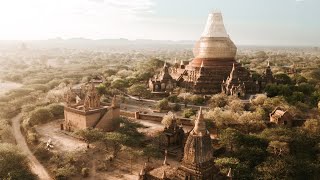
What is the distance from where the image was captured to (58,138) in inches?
1576

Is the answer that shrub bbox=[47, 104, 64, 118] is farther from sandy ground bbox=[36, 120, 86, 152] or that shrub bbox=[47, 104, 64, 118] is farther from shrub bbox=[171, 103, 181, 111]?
A: shrub bbox=[171, 103, 181, 111]

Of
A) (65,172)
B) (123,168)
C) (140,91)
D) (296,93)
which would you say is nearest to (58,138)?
(123,168)

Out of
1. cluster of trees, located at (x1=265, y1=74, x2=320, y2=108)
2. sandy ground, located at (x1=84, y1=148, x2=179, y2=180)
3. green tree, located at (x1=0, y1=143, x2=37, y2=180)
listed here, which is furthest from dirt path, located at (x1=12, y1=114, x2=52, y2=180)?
cluster of trees, located at (x1=265, y1=74, x2=320, y2=108)

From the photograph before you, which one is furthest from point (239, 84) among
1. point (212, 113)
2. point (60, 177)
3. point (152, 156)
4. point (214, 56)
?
point (60, 177)

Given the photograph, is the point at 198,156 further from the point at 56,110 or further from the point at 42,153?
the point at 56,110

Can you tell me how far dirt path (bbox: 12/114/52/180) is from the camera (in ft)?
103

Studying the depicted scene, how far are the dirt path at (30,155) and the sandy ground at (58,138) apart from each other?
81.6 inches

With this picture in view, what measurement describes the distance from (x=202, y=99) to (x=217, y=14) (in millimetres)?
21849

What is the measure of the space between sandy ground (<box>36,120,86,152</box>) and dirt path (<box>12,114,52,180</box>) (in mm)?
2072

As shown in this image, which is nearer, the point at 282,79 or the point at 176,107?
the point at 176,107

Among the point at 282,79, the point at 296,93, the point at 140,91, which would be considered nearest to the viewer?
the point at 296,93

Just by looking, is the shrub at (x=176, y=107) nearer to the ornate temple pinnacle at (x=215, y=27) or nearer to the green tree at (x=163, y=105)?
the green tree at (x=163, y=105)

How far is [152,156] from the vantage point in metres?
32.4

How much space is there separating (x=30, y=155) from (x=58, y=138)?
4.55m
